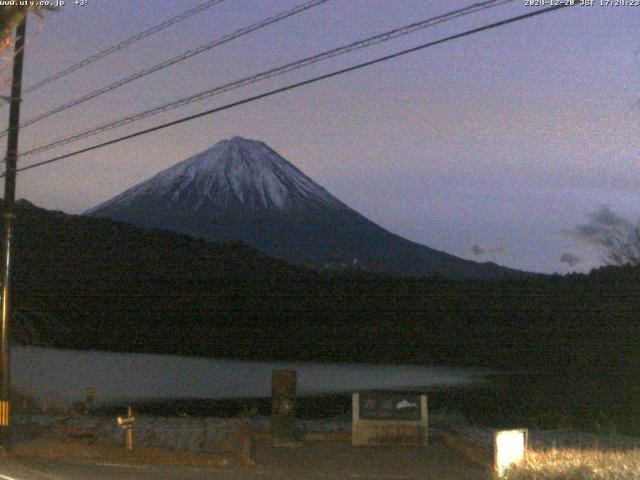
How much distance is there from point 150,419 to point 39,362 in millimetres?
18479

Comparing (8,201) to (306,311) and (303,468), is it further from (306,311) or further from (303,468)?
(306,311)

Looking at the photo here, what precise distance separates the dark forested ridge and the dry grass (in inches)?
1031

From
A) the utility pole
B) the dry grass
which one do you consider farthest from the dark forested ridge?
the dry grass

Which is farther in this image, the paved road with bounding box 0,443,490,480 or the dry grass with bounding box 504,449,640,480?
the paved road with bounding box 0,443,490,480

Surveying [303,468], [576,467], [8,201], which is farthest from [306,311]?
[576,467]

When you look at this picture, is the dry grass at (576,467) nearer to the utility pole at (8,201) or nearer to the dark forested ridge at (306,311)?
the utility pole at (8,201)

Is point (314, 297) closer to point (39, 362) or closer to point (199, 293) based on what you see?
point (199, 293)

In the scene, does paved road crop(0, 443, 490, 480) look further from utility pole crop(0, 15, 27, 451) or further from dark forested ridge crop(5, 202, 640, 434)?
dark forested ridge crop(5, 202, 640, 434)

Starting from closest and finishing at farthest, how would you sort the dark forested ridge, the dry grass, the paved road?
the dry grass
the paved road
the dark forested ridge

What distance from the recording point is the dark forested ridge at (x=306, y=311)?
151ft

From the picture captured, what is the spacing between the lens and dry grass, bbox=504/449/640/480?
1012 cm

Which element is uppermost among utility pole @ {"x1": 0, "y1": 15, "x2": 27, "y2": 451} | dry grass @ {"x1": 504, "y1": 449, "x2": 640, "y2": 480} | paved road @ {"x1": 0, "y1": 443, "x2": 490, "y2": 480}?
utility pole @ {"x1": 0, "y1": 15, "x2": 27, "y2": 451}

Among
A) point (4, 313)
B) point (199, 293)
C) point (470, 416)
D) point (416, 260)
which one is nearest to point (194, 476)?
point (4, 313)

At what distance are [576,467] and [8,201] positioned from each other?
36.3 feet
